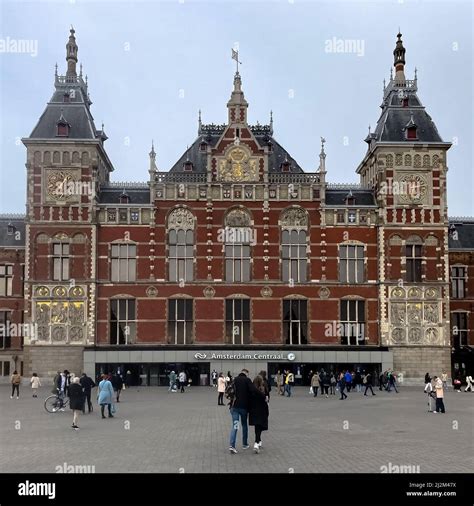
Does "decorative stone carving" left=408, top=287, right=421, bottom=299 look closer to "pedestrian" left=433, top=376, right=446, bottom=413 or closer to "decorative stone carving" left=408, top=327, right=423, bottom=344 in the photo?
"decorative stone carving" left=408, top=327, right=423, bottom=344

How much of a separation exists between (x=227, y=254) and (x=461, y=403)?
24.7m

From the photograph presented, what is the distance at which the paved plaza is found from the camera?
17734mm

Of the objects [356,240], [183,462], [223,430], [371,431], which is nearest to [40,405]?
[223,430]

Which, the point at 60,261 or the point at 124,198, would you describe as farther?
the point at 124,198

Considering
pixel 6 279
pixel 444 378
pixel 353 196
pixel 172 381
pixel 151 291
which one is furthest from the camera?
pixel 6 279

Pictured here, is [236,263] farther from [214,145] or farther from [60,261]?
[60,261]

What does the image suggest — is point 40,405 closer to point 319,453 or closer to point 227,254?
point 319,453

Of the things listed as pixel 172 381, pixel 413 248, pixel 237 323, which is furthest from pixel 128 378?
pixel 413 248

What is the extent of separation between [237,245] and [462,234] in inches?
827

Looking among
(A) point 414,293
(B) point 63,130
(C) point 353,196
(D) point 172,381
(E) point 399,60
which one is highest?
(E) point 399,60

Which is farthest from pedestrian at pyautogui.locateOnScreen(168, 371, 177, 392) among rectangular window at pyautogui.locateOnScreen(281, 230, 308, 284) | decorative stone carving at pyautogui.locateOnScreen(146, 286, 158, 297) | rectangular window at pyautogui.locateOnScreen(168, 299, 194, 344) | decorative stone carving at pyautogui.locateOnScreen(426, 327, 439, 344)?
decorative stone carving at pyautogui.locateOnScreen(426, 327, 439, 344)

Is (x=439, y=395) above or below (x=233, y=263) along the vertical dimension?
below

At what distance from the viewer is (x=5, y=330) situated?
62.1 m

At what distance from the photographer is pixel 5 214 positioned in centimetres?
6656
